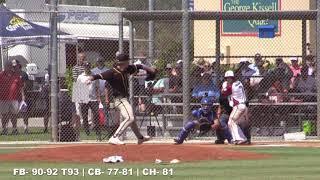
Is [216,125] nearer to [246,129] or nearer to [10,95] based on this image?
[246,129]

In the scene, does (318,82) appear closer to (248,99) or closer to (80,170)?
(248,99)

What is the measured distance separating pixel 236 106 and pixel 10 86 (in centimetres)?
614

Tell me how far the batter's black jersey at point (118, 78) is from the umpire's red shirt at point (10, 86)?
256 inches

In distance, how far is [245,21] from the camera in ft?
91.2

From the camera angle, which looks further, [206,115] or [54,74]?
[54,74]

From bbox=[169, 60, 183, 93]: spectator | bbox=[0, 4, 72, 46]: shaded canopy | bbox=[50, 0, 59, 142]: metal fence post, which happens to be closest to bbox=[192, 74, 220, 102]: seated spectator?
bbox=[169, 60, 183, 93]: spectator

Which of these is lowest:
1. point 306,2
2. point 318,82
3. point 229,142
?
point 229,142

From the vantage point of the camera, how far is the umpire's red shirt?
23094 mm

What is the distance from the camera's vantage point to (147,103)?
2275 centimetres

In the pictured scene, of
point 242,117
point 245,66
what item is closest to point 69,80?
point 245,66

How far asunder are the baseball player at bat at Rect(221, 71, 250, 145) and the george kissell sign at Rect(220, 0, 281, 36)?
7.10 m

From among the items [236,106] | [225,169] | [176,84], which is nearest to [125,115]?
[225,169]

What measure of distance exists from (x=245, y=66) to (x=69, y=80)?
646cm

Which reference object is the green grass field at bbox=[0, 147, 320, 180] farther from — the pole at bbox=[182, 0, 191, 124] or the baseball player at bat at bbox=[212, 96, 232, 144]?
the pole at bbox=[182, 0, 191, 124]
